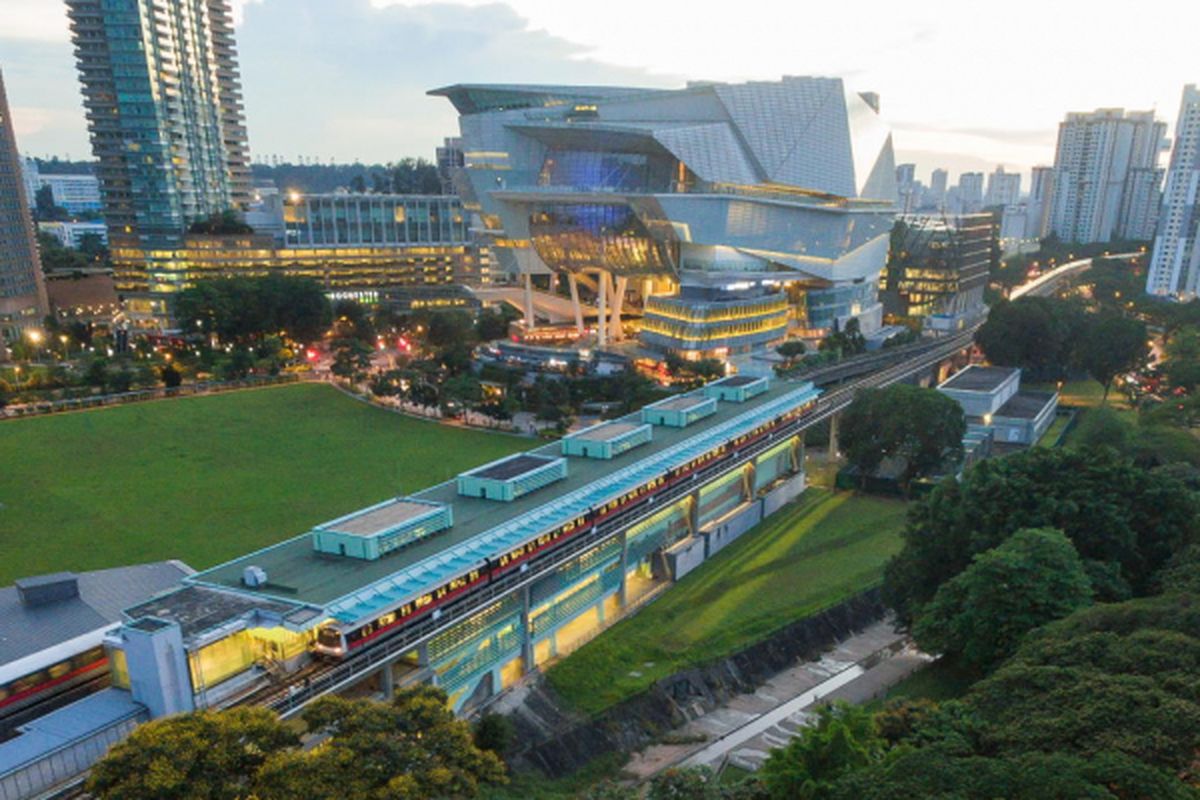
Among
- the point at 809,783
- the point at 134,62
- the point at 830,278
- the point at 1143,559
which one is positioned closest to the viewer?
the point at 809,783

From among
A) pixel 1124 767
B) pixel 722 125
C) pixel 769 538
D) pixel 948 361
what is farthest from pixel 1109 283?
pixel 1124 767

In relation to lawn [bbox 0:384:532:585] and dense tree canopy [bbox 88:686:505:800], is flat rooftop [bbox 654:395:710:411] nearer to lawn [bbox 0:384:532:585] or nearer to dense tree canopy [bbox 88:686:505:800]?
lawn [bbox 0:384:532:585]

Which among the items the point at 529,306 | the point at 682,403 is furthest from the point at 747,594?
the point at 529,306

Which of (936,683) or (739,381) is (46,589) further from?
(739,381)

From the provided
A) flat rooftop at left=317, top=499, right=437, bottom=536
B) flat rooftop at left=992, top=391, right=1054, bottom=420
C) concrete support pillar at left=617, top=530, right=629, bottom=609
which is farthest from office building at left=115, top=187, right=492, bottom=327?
flat rooftop at left=317, top=499, right=437, bottom=536

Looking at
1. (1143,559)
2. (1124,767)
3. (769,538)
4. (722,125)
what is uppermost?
(722,125)

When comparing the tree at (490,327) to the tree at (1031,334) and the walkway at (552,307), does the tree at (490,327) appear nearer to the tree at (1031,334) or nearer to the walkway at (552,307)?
the walkway at (552,307)

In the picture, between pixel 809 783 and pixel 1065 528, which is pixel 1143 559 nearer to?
pixel 1065 528

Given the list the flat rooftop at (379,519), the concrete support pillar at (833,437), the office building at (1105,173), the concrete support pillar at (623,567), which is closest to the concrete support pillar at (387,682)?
the flat rooftop at (379,519)
